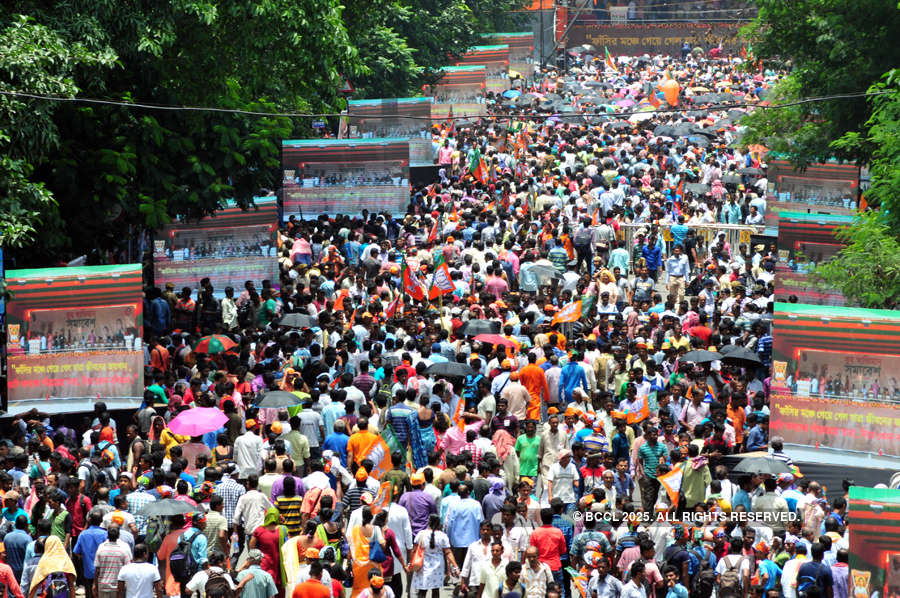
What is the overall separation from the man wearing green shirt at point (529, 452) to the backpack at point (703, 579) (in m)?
2.84

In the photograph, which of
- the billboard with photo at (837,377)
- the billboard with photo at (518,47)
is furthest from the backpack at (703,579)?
the billboard with photo at (518,47)

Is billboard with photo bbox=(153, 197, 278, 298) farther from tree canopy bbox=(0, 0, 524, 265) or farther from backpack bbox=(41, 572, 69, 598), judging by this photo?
backpack bbox=(41, 572, 69, 598)

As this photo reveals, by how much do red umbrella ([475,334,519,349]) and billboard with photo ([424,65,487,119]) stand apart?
25.4 metres

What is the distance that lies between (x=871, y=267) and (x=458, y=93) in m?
27.9

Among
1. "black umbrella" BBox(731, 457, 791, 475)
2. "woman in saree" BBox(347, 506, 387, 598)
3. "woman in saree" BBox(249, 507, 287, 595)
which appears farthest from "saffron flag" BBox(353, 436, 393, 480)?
"black umbrella" BBox(731, 457, 791, 475)

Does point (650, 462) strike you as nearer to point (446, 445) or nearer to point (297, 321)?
point (446, 445)

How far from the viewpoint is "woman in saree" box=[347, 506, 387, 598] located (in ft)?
40.4

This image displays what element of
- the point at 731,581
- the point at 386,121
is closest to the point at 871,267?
the point at 731,581

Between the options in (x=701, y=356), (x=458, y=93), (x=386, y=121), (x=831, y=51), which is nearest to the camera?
(x=701, y=356)

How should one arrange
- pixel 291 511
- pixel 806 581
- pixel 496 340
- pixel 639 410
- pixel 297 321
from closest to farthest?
1. pixel 806 581
2. pixel 291 511
3. pixel 639 410
4. pixel 496 340
5. pixel 297 321

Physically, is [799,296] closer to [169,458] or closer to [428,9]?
[169,458]

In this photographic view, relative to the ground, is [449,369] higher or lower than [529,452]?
higher

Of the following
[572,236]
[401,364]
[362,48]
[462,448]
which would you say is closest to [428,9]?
[362,48]

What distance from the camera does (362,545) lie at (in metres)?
12.4
